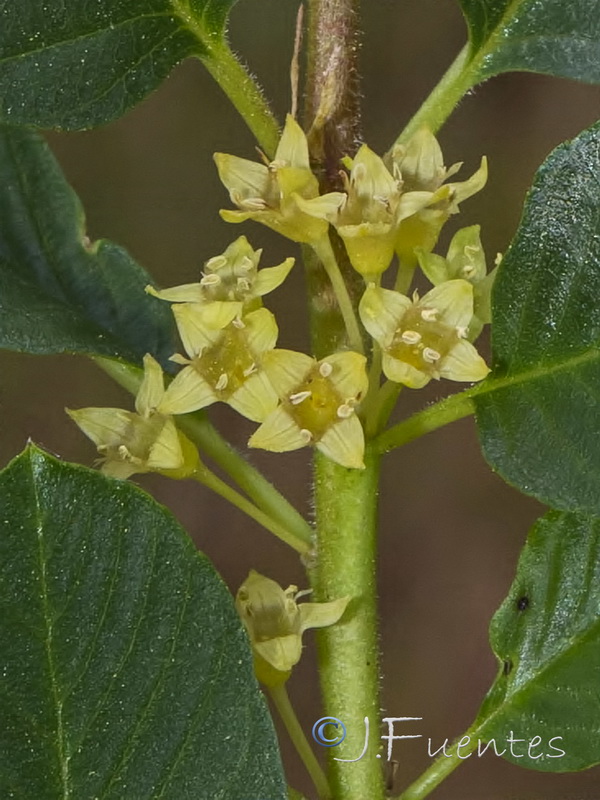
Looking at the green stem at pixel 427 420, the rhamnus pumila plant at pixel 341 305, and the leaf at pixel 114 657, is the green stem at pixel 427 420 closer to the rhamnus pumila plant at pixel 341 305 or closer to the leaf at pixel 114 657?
the rhamnus pumila plant at pixel 341 305

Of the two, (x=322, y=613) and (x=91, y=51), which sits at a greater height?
(x=91, y=51)

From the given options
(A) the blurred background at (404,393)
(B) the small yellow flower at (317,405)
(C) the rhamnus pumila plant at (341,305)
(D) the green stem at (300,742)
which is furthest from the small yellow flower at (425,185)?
(A) the blurred background at (404,393)

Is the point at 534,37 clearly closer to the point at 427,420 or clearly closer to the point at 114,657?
the point at 427,420

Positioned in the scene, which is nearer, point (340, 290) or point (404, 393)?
point (340, 290)

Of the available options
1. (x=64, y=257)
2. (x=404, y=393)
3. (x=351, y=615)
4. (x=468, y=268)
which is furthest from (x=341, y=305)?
(x=404, y=393)

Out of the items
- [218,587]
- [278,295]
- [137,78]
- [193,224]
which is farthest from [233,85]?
[193,224]

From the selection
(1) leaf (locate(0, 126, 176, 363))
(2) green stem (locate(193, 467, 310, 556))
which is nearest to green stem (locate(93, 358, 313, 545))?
(2) green stem (locate(193, 467, 310, 556))
